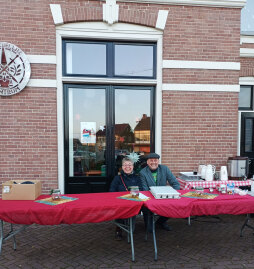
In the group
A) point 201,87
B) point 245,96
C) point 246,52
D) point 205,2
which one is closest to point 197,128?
point 201,87

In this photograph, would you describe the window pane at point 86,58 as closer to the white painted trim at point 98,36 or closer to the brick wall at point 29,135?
the white painted trim at point 98,36

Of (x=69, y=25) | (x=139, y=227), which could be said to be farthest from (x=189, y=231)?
(x=69, y=25)

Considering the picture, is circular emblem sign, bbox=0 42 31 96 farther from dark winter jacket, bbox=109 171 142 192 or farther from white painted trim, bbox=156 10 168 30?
A: white painted trim, bbox=156 10 168 30

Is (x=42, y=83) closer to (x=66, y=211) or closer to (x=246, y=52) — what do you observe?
(x=66, y=211)

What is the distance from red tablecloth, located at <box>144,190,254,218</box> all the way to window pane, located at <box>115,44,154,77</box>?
125 inches

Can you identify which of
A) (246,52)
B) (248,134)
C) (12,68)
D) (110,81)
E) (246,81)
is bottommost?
(248,134)

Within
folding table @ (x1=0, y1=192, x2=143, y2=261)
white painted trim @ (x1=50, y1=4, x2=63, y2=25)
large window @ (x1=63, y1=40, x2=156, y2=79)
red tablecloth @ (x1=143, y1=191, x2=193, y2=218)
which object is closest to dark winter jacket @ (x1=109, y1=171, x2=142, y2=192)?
folding table @ (x1=0, y1=192, x2=143, y2=261)

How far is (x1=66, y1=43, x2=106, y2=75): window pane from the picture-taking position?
193 inches

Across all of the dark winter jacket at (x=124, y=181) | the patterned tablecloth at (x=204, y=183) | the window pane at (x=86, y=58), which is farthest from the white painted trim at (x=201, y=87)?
the dark winter jacket at (x=124, y=181)

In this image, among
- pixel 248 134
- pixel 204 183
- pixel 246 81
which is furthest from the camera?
pixel 246 81

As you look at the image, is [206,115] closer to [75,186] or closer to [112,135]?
[112,135]

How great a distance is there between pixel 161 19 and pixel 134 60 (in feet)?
3.53

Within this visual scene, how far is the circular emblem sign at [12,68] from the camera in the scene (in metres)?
4.48

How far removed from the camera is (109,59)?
4.94 meters
